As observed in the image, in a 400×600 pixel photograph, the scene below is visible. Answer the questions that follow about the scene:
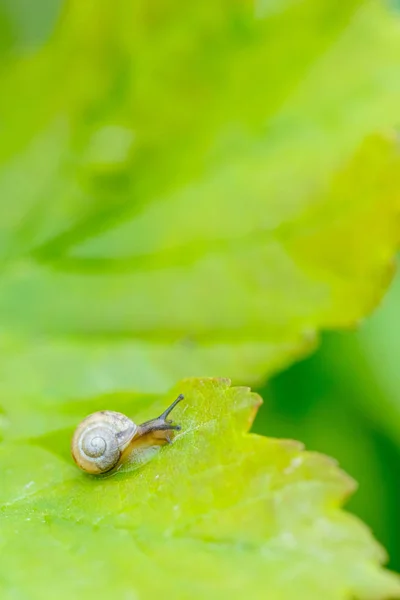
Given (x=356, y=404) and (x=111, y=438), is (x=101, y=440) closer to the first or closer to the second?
(x=111, y=438)

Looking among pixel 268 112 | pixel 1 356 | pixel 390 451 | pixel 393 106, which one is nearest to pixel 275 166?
pixel 268 112

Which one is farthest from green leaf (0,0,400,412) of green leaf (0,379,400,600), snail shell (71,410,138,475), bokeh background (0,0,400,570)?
bokeh background (0,0,400,570)

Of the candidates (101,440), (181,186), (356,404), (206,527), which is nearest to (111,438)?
(101,440)

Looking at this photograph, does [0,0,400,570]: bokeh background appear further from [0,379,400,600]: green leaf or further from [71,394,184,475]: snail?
[0,379,400,600]: green leaf

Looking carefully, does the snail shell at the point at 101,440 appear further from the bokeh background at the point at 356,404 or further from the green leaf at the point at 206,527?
the bokeh background at the point at 356,404

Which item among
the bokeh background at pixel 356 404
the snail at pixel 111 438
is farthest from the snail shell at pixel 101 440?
the bokeh background at pixel 356 404
